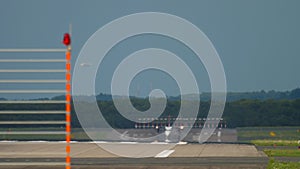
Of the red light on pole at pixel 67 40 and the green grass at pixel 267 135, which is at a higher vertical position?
the red light on pole at pixel 67 40

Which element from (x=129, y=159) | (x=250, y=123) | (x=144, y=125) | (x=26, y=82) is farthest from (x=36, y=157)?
(x=250, y=123)

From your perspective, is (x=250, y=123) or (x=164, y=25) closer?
(x=164, y=25)

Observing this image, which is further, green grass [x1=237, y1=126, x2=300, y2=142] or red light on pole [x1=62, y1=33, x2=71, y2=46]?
green grass [x1=237, y1=126, x2=300, y2=142]

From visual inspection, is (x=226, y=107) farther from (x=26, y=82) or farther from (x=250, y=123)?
(x=26, y=82)

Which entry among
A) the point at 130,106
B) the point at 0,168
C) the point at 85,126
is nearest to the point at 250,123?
the point at 130,106

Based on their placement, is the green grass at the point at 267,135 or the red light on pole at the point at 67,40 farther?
the green grass at the point at 267,135

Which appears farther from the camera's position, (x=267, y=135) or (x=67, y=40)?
(x=267, y=135)

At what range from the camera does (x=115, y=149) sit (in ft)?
145

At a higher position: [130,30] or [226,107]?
[130,30]

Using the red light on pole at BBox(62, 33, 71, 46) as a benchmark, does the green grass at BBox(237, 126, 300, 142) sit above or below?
below

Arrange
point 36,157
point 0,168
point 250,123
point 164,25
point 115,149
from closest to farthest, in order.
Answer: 1. point 0,168
2. point 36,157
3. point 115,149
4. point 164,25
5. point 250,123

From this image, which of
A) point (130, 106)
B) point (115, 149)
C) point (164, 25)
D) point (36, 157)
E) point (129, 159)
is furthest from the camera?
point (130, 106)

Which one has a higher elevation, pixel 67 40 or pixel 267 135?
pixel 67 40

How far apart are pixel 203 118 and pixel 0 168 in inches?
2899
